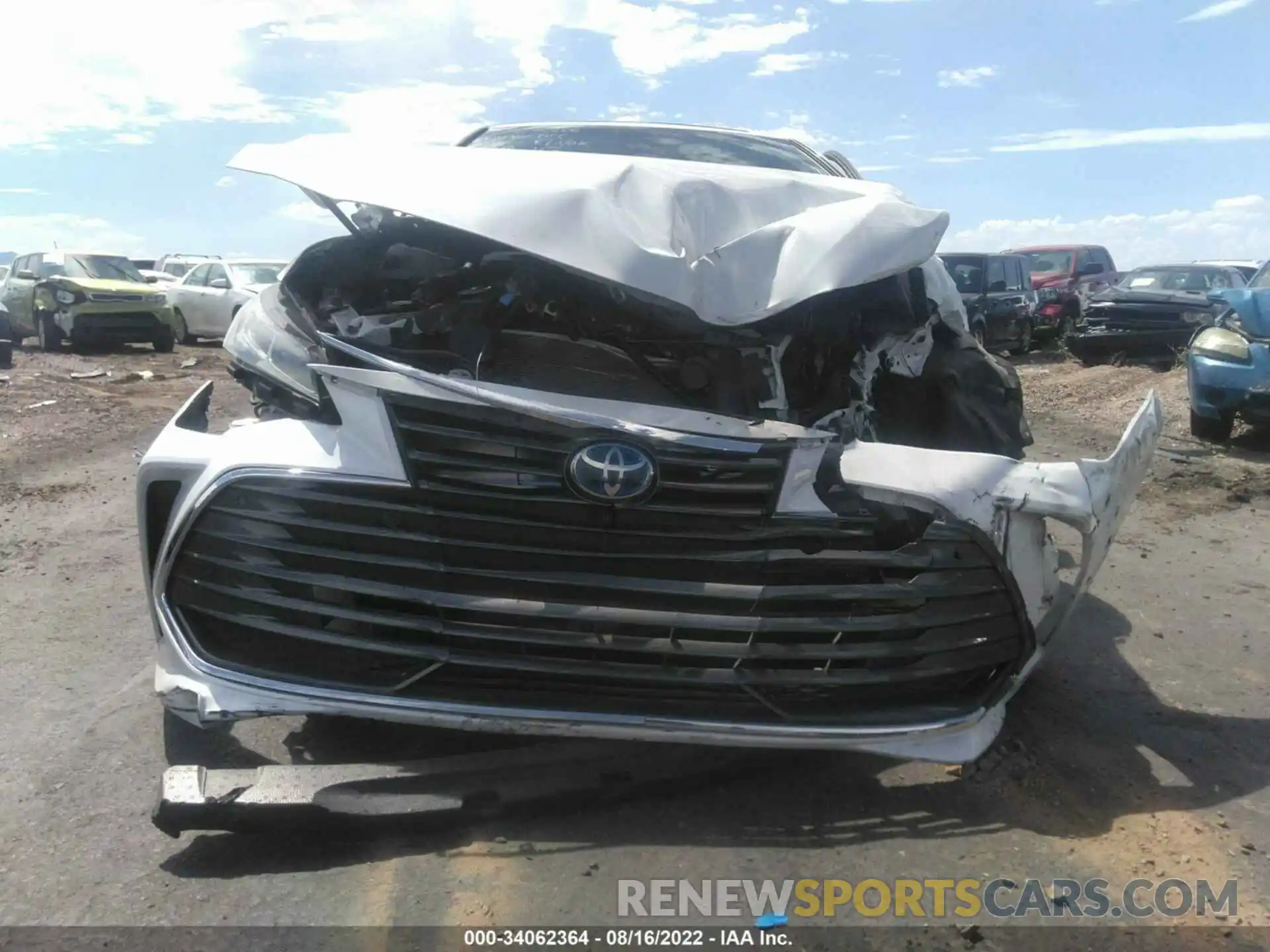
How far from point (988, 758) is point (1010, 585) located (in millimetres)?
625

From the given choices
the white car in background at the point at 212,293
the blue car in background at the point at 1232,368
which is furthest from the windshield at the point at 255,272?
the blue car in background at the point at 1232,368

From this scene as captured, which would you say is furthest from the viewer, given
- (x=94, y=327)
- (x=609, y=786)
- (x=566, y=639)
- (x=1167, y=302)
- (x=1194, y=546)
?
(x=94, y=327)

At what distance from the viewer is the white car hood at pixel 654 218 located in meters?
2.75

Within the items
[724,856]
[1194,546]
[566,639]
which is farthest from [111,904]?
[1194,546]

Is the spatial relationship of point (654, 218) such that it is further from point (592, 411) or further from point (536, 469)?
point (536, 469)

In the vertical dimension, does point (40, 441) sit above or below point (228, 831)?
below

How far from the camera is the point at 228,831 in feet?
7.82

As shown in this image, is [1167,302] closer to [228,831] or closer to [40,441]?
[40,441]

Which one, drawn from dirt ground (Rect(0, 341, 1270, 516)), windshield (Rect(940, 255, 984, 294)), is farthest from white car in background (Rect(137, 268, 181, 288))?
windshield (Rect(940, 255, 984, 294))

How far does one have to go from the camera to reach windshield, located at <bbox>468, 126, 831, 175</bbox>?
460 centimetres

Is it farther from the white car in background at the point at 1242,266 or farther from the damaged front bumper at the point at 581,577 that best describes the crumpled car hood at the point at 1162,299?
the damaged front bumper at the point at 581,577

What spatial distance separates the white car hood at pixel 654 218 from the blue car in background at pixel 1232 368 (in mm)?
5423

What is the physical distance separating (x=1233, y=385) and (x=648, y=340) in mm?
6249

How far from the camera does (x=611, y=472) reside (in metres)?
2.33
